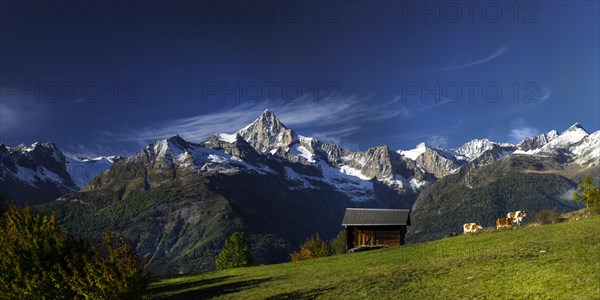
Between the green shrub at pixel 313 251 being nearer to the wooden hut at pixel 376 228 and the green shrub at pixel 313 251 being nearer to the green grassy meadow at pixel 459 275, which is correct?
the wooden hut at pixel 376 228

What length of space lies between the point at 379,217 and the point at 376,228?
2097mm

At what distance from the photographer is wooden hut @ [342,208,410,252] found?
3221 inches

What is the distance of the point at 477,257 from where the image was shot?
124 feet

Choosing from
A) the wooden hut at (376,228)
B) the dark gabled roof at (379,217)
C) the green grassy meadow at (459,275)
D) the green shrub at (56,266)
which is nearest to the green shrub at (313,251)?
the wooden hut at (376,228)

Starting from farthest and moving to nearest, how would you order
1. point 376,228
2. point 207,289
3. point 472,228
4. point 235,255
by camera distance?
1. point 235,255
2. point 376,228
3. point 472,228
4. point 207,289

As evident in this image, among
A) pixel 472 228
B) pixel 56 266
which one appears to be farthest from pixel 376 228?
pixel 56 266

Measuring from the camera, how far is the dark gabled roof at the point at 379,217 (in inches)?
3216

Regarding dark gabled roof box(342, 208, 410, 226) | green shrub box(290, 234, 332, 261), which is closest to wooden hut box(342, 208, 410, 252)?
dark gabled roof box(342, 208, 410, 226)

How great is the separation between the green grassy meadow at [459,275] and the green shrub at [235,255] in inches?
2345

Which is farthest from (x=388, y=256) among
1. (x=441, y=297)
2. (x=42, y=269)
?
(x=42, y=269)

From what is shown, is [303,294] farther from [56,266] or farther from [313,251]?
[313,251]

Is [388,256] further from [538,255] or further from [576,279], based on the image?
[576,279]

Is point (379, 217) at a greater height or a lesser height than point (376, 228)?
greater

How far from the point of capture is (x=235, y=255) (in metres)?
115
